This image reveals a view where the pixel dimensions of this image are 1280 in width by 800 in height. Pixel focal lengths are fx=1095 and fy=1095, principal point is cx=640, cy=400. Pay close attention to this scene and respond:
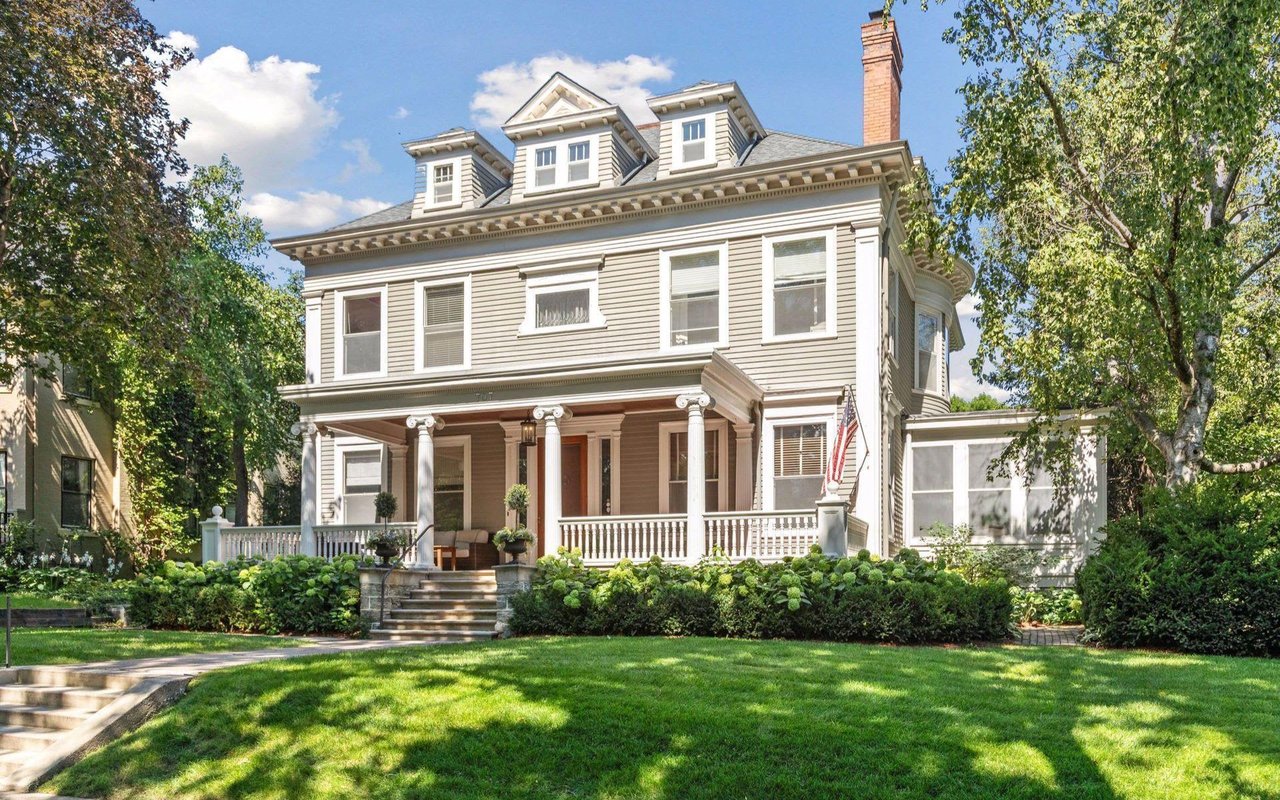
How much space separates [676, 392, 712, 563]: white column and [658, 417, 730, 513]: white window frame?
8.82 feet

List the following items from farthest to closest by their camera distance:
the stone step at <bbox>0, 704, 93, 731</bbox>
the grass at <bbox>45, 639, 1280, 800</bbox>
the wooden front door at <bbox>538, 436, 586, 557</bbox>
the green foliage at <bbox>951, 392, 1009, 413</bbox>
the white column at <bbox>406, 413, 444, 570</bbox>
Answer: the green foliage at <bbox>951, 392, 1009, 413</bbox> → the wooden front door at <bbox>538, 436, 586, 557</bbox> → the white column at <bbox>406, 413, 444, 570</bbox> → the stone step at <bbox>0, 704, 93, 731</bbox> → the grass at <bbox>45, 639, 1280, 800</bbox>

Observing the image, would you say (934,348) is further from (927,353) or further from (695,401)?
(695,401)

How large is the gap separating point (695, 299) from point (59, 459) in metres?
16.9

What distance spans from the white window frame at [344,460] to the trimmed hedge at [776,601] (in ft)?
24.0

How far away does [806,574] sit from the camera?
14.3 metres

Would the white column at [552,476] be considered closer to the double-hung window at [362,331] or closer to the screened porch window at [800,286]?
the screened porch window at [800,286]

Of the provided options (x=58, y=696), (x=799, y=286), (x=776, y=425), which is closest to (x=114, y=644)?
(x=58, y=696)

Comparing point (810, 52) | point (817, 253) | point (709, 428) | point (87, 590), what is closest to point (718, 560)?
point (709, 428)

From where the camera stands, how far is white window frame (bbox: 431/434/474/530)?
2144cm

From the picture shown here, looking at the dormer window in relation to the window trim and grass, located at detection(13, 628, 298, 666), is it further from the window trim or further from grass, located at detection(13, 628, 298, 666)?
the window trim

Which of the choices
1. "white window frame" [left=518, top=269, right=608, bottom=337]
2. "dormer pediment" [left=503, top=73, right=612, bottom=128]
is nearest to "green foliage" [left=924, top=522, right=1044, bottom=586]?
"white window frame" [left=518, top=269, right=608, bottom=337]

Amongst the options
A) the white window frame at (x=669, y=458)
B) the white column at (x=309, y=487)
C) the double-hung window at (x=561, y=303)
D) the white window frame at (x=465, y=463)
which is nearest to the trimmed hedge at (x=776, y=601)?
Answer: the white window frame at (x=669, y=458)

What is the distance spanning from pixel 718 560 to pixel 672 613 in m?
1.51

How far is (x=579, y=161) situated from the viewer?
21484 mm
